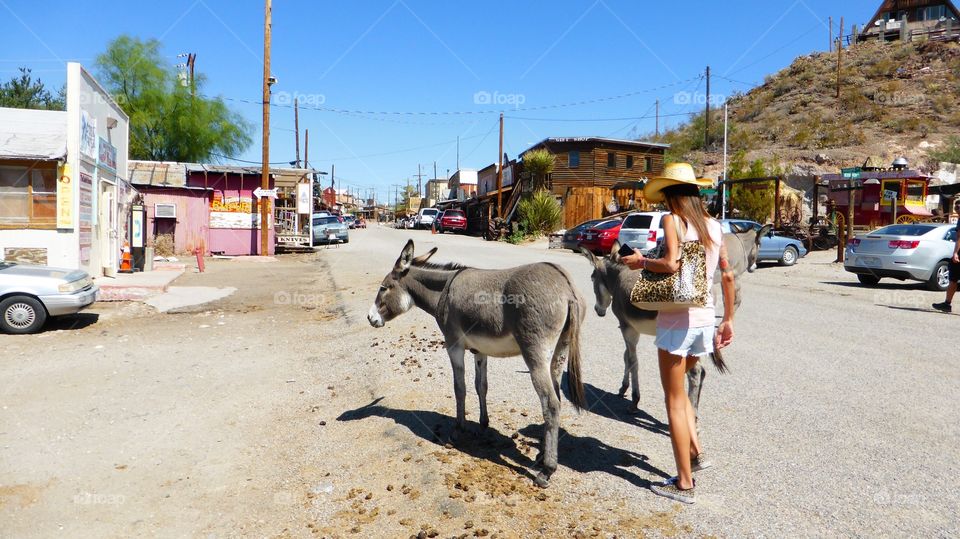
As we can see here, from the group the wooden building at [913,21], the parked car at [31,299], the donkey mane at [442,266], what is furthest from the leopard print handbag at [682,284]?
the wooden building at [913,21]

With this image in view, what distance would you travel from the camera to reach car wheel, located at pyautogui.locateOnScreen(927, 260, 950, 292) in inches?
595

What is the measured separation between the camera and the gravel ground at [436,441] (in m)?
4.07

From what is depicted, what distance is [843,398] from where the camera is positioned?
6250 mm

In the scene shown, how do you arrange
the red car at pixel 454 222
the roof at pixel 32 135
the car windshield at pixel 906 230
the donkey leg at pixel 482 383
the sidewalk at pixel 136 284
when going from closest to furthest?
the donkey leg at pixel 482 383 → the roof at pixel 32 135 → the sidewalk at pixel 136 284 → the car windshield at pixel 906 230 → the red car at pixel 454 222

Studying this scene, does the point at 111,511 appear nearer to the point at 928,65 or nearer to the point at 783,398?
the point at 783,398

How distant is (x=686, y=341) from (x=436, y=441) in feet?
7.94

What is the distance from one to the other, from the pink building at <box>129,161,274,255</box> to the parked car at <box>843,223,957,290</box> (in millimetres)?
22768

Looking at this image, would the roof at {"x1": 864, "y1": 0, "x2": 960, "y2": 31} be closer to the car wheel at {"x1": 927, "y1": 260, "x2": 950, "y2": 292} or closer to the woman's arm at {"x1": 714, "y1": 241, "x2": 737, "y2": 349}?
the car wheel at {"x1": 927, "y1": 260, "x2": 950, "y2": 292}

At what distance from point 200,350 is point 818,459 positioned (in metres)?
8.54

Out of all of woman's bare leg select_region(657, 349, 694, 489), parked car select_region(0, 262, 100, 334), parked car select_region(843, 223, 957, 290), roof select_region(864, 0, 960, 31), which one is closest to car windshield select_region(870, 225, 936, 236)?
parked car select_region(843, 223, 957, 290)

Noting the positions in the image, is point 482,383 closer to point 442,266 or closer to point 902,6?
point 442,266

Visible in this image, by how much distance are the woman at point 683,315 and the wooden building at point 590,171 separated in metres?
39.1

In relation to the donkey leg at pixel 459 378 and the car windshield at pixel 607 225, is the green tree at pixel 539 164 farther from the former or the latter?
the donkey leg at pixel 459 378

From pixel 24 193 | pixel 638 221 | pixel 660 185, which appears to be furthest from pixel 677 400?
pixel 638 221
